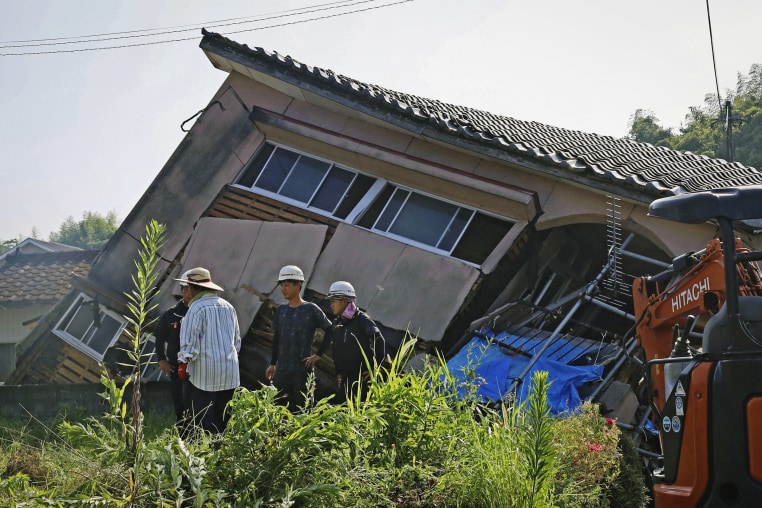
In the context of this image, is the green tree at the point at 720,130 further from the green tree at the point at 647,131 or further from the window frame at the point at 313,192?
the window frame at the point at 313,192

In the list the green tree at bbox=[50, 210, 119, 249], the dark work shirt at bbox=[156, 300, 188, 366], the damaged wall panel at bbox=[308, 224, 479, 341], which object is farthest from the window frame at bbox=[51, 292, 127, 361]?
the green tree at bbox=[50, 210, 119, 249]

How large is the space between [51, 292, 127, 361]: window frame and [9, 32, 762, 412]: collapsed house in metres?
0.08

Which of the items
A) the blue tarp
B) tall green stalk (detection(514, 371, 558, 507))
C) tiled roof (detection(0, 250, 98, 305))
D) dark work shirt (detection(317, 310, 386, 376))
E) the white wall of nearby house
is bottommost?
the white wall of nearby house

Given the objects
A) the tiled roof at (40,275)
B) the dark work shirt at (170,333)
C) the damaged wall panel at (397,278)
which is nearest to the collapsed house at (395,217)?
the damaged wall panel at (397,278)

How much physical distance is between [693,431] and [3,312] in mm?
29265

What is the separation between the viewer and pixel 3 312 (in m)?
29.5

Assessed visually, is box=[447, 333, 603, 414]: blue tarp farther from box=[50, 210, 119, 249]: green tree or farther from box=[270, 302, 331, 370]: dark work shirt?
box=[50, 210, 119, 249]: green tree

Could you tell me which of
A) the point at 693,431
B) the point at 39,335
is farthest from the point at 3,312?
the point at 693,431

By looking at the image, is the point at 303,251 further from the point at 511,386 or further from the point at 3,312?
the point at 3,312

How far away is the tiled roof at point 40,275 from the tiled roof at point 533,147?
602 inches

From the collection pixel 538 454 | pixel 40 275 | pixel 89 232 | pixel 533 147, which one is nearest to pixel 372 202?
pixel 533 147

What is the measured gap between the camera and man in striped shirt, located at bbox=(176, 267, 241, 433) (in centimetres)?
682

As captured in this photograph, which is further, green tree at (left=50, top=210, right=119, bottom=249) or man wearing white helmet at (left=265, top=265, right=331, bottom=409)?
green tree at (left=50, top=210, right=119, bottom=249)

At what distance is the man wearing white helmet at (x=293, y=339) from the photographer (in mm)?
7922
